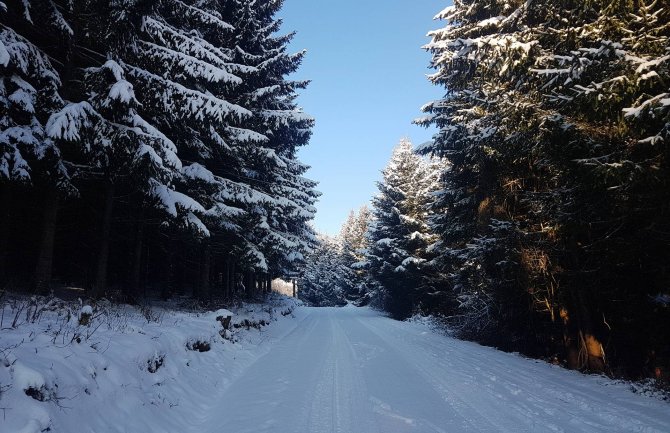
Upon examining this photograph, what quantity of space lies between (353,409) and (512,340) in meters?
9.50

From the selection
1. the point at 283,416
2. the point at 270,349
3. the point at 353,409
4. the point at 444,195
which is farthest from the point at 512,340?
the point at 283,416

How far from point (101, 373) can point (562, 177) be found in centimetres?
883

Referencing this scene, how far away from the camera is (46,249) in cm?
931

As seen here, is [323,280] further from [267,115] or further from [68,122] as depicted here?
[68,122]

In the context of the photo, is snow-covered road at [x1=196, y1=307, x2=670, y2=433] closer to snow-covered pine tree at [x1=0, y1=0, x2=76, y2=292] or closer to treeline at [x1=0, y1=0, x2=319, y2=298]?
treeline at [x1=0, y1=0, x2=319, y2=298]

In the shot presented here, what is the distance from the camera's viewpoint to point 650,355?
9.37 m

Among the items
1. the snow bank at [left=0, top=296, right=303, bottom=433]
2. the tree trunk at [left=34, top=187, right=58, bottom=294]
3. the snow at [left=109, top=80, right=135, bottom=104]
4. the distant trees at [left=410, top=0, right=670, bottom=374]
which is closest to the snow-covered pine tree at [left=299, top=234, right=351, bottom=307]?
the distant trees at [left=410, top=0, right=670, bottom=374]

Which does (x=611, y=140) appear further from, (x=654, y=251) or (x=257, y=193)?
(x=257, y=193)

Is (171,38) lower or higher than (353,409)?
higher

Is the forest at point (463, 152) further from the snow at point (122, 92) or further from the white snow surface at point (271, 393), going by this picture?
the white snow surface at point (271, 393)

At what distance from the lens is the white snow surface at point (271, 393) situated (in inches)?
170

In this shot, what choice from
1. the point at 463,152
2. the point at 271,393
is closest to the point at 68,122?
the point at 271,393

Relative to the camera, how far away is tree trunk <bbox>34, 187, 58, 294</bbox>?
9195mm

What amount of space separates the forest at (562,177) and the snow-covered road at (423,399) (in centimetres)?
195
